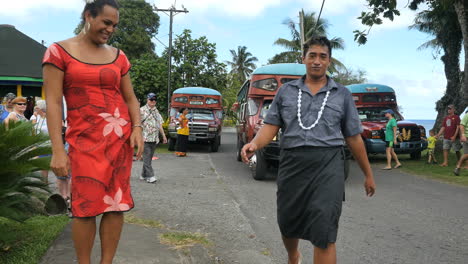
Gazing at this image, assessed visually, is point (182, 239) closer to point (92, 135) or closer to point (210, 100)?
point (92, 135)

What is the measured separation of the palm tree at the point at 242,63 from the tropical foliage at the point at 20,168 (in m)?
61.6

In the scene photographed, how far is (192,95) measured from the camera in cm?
1930

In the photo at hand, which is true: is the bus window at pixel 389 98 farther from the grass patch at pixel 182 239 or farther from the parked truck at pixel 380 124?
the grass patch at pixel 182 239

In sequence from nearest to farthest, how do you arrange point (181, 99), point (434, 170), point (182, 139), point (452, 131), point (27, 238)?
point (27, 238)
point (434, 170)
point (452, 131)
point (182, 139)
point (181, 99)

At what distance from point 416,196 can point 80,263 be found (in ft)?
23.4

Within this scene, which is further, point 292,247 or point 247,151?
point 292,247

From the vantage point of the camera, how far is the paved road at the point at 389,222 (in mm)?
4406

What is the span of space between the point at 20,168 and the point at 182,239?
179 centimetres

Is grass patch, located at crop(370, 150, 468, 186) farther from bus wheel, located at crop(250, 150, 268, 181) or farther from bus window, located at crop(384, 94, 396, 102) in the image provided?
bus wheel, located at crop(250, 150, 268, 181)

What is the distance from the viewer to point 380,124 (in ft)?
47.7

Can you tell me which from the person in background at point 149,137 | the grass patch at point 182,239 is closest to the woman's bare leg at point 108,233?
the grass patch at point 182,239

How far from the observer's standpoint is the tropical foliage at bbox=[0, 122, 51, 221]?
339cm

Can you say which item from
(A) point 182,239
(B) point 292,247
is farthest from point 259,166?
(B) point 292,247

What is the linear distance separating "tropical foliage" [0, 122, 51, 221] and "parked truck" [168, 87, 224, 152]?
46.3ft
